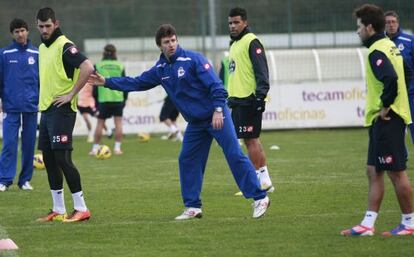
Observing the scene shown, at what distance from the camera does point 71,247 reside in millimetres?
8320

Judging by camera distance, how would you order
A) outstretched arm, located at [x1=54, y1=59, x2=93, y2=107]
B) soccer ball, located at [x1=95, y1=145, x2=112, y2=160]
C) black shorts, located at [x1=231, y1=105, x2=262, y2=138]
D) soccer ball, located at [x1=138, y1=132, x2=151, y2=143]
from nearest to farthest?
1. outstretched arm, located at [x1=54, y1=59, x2=93, y2=107]
2. black shorts, located at [x1=231, y1=105, x2=262, y2=138]
3. soccer ball, located at [x1=95, y1=145, x2=112, y2=160]
4. soccer ball, located at [x1=138, y1=132, x2=151, y2=143]

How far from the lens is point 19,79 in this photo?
→ 1324 cm

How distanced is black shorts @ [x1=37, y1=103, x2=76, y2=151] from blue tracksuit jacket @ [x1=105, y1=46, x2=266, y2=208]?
0.54 meters

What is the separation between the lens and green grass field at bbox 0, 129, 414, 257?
8078 mm

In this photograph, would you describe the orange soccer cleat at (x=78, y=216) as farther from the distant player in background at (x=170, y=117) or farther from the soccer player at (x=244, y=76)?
the distant player in background at (x=170, y=117)

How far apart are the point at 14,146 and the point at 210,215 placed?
423cm

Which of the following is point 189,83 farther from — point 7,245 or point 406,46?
point 406,46

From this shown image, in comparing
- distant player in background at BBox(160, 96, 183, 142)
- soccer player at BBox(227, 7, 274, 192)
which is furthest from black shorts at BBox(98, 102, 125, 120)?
soccer player at BBox(227, 7, 274, 192)

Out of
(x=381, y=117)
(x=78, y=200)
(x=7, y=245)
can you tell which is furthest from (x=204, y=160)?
(x=7, y=245)

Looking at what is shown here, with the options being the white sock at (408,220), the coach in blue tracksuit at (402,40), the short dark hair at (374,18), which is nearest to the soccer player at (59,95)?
the short dark hair at (374,18)

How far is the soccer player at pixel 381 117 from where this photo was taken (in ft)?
26.9

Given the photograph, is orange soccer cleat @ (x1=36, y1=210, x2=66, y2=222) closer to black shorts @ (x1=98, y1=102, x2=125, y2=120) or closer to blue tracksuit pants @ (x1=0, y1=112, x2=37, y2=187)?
blue tracksuit pants @ (x1=0, y1=112, x2=37, y2=187)

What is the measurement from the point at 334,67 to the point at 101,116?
351 inches

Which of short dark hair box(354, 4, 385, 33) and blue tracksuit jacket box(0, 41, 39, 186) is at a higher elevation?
short dark hair box(354, 4, 385, 33)
